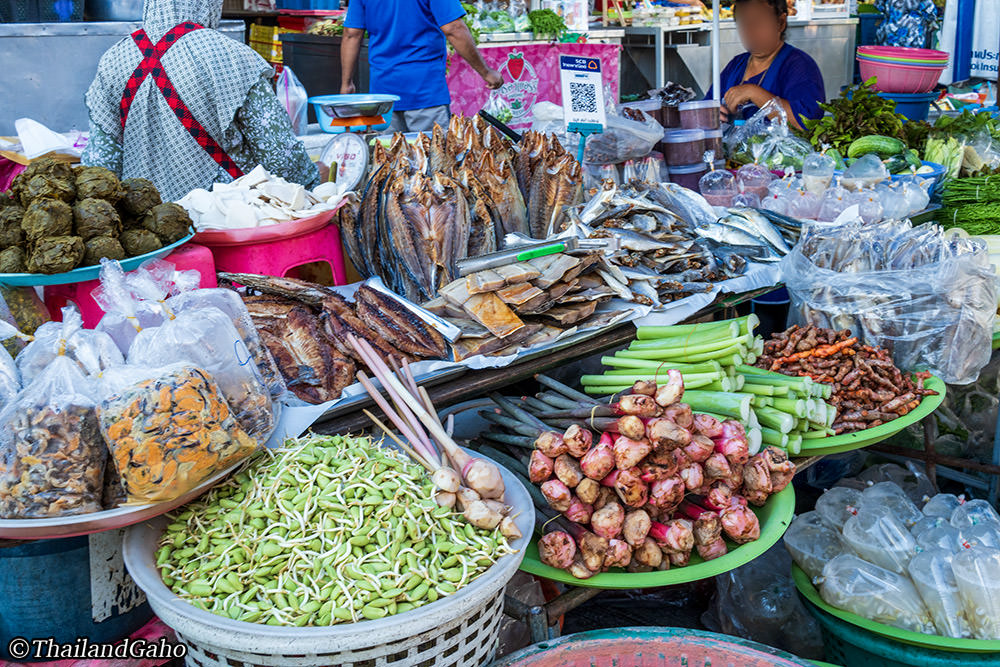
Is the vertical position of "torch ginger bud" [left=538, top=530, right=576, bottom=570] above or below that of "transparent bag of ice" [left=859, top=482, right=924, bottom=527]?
above

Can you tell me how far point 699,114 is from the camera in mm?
4414

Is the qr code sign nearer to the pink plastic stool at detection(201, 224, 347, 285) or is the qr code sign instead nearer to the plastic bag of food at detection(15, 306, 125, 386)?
the pink plastic stool at detection(201, 224, 347, 285)

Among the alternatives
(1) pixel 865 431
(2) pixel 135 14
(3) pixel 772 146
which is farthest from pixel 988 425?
(2) pixel 135 14

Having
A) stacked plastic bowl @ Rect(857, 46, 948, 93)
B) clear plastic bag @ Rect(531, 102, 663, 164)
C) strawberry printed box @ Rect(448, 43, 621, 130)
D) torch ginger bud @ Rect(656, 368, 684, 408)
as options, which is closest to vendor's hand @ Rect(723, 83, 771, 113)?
stacked plastic bowl @ Rect(857, 46, 948, 93)

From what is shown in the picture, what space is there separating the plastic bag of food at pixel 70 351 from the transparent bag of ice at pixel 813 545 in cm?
209

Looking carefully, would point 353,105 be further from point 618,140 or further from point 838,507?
point 838,507

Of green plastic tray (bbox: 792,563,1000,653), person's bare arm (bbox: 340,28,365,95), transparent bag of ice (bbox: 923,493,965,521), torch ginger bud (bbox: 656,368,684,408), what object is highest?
person's bare arm (bbox: 340,28,365,95)

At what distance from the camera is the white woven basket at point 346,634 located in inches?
58.1

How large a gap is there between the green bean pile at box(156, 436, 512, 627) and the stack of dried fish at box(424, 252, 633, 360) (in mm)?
706

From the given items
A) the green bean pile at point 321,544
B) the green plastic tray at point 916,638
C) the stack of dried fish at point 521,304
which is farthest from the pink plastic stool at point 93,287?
the green plastic tray at point 916,638

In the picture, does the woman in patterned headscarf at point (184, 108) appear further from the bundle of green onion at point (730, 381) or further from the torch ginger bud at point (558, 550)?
the torch ginger bud at point (558, 550)

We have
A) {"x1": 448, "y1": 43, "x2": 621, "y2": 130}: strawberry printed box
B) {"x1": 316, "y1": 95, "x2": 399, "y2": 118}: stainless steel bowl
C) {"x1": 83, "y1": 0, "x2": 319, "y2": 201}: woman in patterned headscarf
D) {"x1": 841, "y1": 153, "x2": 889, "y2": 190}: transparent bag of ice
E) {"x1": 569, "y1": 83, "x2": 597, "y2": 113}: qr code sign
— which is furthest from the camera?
{"x1": 448, "y1": 43, "x2": 621, "y2": 130}: strawberry printed box

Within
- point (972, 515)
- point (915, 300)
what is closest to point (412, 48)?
point (915, 300)

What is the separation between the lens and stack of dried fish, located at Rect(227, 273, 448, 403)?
7.42ft
